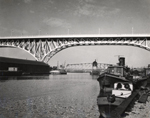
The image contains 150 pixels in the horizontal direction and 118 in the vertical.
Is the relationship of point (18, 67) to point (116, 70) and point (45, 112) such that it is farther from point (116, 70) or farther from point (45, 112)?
point (45, 112)

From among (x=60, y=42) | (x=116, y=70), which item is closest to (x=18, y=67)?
(x=60, y=42)

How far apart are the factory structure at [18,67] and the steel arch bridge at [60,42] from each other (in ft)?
23.6

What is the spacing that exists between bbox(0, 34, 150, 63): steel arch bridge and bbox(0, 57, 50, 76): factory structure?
7196 mm

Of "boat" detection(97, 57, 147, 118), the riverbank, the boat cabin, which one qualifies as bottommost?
the riverbank

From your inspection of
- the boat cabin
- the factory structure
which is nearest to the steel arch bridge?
the factory structure

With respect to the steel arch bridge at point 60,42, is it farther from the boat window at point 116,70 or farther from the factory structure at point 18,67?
the boat window at point 116,70

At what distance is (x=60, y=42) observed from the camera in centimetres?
6303

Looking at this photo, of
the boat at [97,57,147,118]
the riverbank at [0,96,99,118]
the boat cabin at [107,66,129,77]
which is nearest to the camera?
the riverbank at [0,96,99,118]

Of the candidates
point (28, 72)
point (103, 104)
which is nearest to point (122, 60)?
point (103, 104)

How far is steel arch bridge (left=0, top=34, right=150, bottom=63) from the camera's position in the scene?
59250mm

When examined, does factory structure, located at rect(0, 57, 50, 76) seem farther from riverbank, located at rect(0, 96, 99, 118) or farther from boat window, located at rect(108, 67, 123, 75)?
riverbank, located at rect(0, 96, 99, 118)

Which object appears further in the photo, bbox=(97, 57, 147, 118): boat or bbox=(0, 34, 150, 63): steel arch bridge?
bbox=(0, 34, 150, 63): steel arch bridge

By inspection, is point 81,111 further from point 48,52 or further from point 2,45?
point 2,45

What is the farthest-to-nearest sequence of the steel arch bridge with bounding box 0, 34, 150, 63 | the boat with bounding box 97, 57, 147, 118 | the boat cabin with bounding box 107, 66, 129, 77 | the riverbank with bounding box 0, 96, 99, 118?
the steel arch bridge with bounding box 0, 34, 150, 63
the boat cabin with bounding box 107, 66, 129, 77
the boat with bounding box 97, 57, 147, 118
the riverbank with bounding box 0, 96, 99, 118
